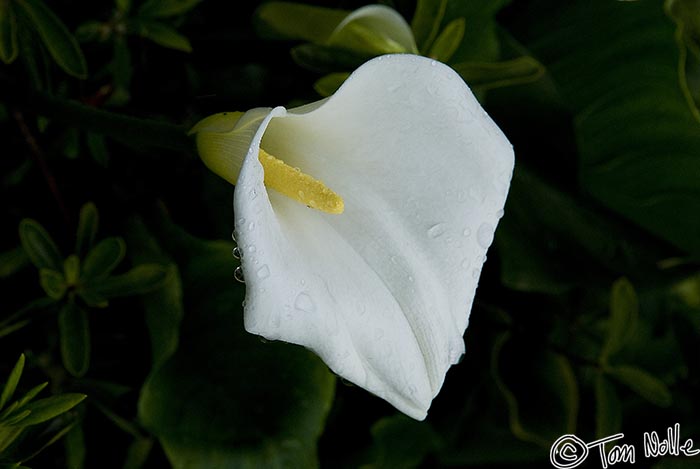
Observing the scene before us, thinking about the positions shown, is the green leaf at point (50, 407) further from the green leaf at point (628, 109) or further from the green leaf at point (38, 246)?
the green leaf at point (628, 109)

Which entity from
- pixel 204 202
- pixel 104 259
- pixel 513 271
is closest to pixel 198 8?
pixel 204 202

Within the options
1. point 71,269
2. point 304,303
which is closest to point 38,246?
point 71,269

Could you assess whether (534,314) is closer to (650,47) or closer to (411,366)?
(650,47)

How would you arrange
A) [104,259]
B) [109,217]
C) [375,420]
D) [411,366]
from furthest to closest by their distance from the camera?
[375,420] → [109,217] → [104,259] → [411,366]

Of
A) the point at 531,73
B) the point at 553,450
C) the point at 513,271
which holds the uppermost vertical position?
the point at 531,73

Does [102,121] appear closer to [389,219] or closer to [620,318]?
[389,219]

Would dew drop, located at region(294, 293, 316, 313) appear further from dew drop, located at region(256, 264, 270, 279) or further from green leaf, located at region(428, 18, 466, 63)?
green leaf, located at region(428, 18, 466, 63)

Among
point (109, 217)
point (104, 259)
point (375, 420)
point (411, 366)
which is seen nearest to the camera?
point (411, 366)

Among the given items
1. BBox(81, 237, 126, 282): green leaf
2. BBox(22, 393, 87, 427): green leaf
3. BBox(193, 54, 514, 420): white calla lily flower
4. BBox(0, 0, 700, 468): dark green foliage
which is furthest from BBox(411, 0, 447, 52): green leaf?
BBox(22, 393, 87, 427): green leaf
